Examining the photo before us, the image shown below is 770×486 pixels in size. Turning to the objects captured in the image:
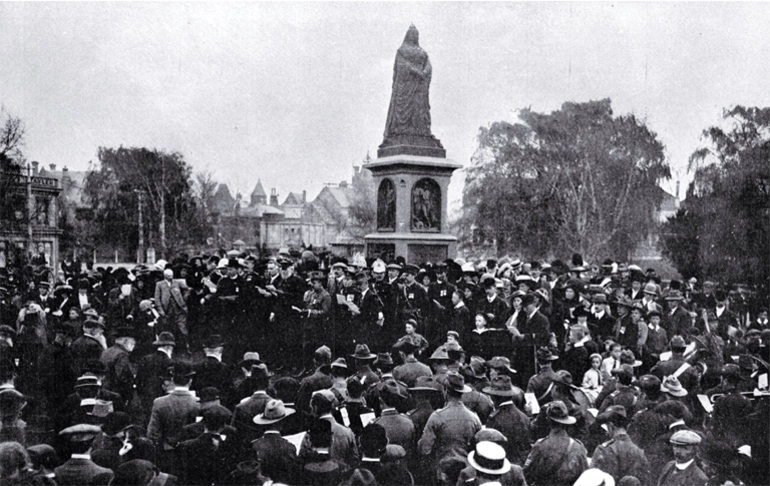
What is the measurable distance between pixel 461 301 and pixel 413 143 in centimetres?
779

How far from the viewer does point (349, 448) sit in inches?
239

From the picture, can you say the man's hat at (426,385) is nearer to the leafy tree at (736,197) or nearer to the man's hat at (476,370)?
the man's hat at (476,370)

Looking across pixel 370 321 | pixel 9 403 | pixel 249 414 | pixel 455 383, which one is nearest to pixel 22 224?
pixel 370 321

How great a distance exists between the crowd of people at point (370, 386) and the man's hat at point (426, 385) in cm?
2

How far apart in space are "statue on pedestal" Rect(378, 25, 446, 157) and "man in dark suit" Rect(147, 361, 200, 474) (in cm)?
1324

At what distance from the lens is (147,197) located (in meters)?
57.2

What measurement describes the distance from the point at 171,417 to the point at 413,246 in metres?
12.7

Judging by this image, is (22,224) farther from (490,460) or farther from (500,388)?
(490,460)

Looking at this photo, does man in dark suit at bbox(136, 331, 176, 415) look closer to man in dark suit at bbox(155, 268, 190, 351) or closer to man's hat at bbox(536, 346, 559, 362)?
man's hat at bbox(536, 346, 559, 362)

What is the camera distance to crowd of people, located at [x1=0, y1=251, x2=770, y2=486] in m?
5.64

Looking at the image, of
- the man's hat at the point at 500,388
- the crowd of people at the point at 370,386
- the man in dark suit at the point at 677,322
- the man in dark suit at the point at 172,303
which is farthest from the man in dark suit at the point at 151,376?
the man in dark suit at the point at 677,322

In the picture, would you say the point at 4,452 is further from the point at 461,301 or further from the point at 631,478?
the point at 461,301

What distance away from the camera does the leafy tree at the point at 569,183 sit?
38719 millimetres

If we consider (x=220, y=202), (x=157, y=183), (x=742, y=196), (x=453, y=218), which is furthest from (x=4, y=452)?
(x=220, y=202)
